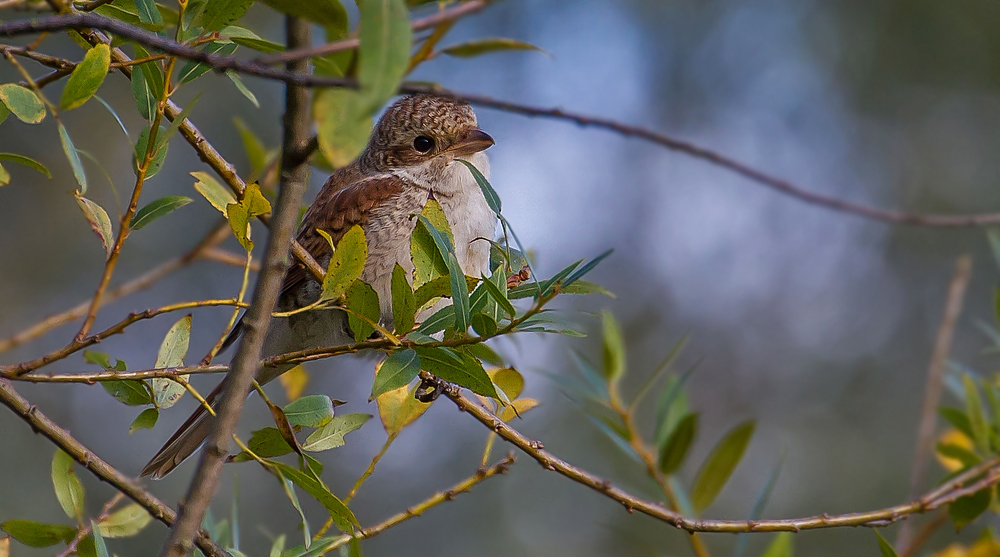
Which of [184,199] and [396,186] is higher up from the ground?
[184,199]

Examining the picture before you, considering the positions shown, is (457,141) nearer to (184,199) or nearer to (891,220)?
(184,199)

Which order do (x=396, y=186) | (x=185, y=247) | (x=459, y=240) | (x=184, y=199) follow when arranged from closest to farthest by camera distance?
(x=184, y=199) < (x=459, y=240) < (x=396, y=186) < (x=185, y=247)

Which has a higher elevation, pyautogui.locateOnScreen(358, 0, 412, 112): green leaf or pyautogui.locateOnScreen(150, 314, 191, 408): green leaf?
pyautogui.locateOnScreen(358, 0, 412, 112): green leaf

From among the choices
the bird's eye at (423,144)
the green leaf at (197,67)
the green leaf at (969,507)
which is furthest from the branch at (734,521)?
the bird's eye at (423,144)

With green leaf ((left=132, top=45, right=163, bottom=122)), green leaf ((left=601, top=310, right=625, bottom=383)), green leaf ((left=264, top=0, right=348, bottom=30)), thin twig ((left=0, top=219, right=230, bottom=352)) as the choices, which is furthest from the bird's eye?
green leaf ((left=264, top=0, right=348, bottom=30))

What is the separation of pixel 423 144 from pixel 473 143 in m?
0.29

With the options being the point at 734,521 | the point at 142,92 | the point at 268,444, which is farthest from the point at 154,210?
the point at 734,521

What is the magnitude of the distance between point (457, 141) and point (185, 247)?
6410 mm

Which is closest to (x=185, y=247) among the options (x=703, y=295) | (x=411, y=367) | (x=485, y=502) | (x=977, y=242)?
(x=485, y=502)

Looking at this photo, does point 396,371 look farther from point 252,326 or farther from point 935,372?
point 935,372

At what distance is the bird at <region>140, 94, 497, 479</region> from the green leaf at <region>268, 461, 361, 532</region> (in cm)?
124

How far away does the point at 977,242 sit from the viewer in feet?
36.9

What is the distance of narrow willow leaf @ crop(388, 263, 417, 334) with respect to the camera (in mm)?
1561

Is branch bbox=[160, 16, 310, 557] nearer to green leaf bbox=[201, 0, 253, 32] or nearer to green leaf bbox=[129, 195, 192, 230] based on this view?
green leaf bbox=[201, 0, 253, 32]
